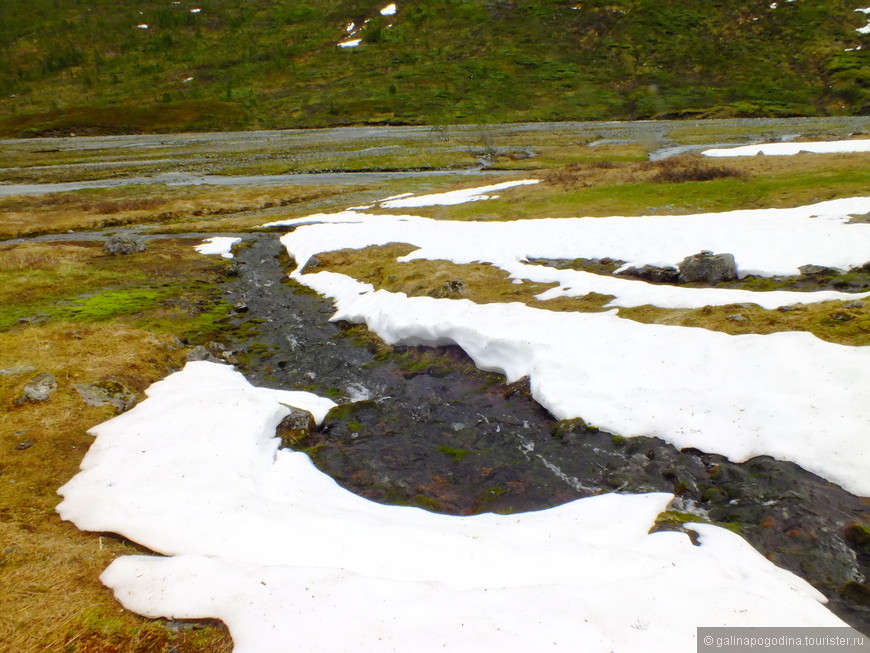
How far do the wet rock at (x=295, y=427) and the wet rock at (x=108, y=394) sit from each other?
4352mm

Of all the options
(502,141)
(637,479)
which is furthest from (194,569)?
(502,141)

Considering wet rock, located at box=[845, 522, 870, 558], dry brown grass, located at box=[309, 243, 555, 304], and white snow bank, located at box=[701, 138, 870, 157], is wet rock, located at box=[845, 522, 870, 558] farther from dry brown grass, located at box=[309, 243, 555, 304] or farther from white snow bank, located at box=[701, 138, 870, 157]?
white snow bank, located at box=[701, 138, 870, 157]

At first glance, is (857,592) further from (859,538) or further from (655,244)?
(655,244)

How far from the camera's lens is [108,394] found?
13398mm

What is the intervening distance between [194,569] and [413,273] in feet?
53.1

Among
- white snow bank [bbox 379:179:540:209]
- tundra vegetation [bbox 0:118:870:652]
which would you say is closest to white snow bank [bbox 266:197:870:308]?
tundra vegetation [bbox 0:118:870:652]

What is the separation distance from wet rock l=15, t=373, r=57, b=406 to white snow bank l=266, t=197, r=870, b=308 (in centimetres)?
1528

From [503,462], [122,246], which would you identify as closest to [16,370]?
[503,462]

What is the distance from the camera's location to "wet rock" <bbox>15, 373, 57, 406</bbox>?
1279 cm

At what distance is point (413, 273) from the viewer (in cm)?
2203

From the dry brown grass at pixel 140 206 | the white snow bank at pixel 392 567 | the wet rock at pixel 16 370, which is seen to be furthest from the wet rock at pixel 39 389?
the dry brown grass at pixel 140 206

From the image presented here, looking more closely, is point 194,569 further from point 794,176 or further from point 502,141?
point 502,141

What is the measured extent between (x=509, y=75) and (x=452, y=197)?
13741cm

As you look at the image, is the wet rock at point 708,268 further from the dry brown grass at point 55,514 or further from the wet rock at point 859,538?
the dry brown grass at point 55,514
